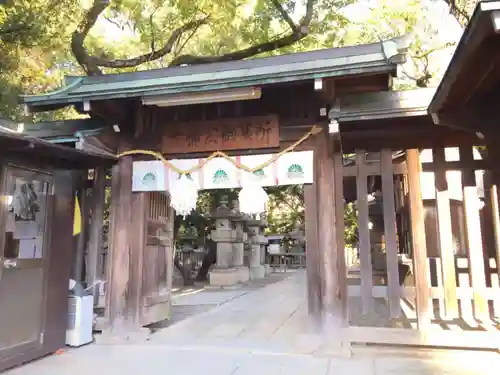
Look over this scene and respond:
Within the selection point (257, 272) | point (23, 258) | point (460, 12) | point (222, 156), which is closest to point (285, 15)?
point (460, 12)

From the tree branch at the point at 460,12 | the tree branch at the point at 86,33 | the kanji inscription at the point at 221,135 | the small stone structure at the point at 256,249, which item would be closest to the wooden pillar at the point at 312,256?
the kanji inscription at the point at 221,135

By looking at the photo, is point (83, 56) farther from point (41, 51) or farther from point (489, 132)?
point (489, 132)

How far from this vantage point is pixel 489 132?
5332mm

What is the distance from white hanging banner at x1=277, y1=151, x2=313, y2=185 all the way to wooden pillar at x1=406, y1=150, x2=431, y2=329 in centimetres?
142

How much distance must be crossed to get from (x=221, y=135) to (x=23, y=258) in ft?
10.3

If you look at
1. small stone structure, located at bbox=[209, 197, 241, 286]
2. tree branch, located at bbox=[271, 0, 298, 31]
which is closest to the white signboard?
tree branch, located at bbox=[271, 0, 298, 31]

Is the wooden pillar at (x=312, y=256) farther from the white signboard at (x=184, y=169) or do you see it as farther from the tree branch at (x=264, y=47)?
the tree branch at (x=264, y=47)

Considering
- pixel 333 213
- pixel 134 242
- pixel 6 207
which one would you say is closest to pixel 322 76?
pixel 333 213

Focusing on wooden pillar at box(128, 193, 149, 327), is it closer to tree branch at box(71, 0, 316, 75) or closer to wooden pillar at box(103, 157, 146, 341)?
wooden pillar at box(103, 157, 146, 341)

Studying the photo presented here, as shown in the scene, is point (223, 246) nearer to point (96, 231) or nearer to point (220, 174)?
point (96, 231)

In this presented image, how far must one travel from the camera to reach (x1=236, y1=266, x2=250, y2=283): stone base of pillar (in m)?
16.6

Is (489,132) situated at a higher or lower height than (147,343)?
higher

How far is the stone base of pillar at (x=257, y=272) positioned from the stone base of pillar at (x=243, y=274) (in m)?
1.00

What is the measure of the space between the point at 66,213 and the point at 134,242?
1.09 m
